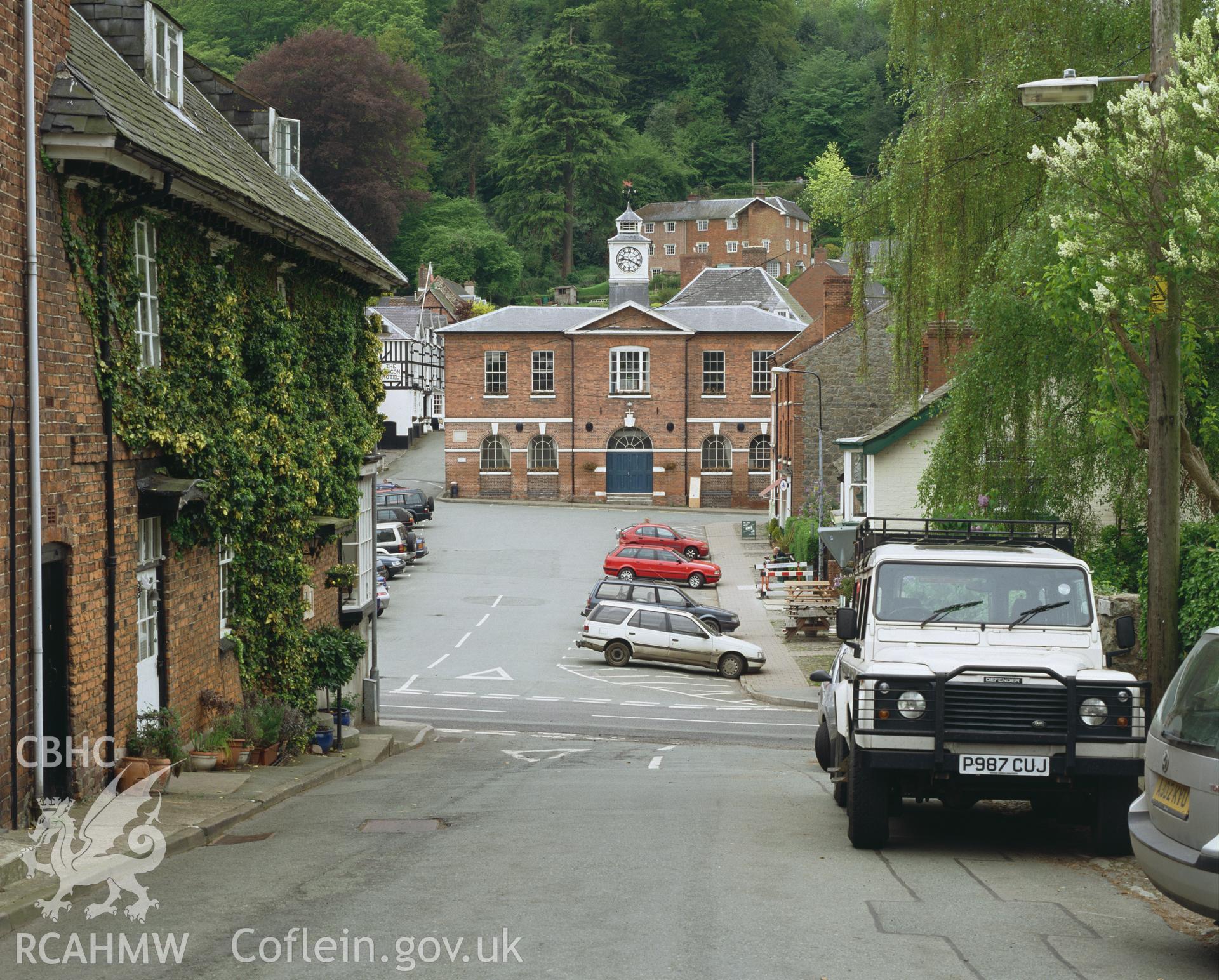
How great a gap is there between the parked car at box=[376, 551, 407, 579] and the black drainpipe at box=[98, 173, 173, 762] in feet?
99.6

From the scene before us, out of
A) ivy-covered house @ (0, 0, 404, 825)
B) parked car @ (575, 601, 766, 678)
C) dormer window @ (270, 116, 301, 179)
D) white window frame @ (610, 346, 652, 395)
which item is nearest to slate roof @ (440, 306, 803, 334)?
white window frame @ (610, 346, 652, 395)

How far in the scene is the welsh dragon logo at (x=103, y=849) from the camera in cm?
880

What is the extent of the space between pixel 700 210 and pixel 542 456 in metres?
55.1

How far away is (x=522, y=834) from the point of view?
1125 cm

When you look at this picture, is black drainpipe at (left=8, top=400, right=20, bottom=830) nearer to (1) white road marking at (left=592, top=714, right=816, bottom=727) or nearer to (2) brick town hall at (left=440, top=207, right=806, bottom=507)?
(1) white road marking at (left=592, top=714, right=816, bottom=727)

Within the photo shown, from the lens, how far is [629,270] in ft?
254

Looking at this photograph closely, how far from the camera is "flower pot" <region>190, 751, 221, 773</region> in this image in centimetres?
1454

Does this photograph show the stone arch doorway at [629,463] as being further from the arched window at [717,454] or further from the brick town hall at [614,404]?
the arched window at [717,454]

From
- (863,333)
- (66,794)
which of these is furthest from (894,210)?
(66,794)

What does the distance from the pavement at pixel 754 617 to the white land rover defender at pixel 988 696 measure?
13976 mm

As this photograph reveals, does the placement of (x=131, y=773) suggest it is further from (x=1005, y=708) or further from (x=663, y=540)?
(x=663, y=540)

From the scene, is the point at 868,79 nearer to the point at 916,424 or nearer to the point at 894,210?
the point at 916,424

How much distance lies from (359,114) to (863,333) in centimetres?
7130

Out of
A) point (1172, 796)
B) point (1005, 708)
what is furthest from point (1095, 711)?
point (1172, 796)
